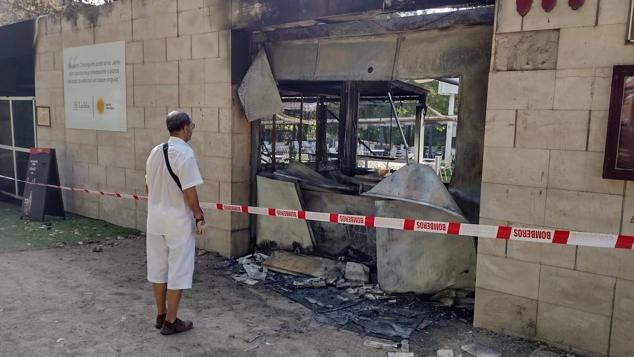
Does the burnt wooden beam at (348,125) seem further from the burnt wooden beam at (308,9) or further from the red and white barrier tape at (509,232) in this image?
the red and white barrier tape at (509,232)

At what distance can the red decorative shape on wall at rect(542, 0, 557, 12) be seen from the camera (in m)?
3.63

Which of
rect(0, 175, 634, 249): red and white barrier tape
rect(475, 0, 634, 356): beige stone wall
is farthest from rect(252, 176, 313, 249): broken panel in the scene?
rect(475, 0, 634, 356): beige stone wall

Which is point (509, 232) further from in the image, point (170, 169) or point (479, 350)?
point (170, 169)

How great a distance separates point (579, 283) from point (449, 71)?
2.22m

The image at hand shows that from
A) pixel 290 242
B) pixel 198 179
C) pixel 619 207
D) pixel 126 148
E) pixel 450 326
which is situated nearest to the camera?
pixel 619 207

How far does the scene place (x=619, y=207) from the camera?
350 centimetres

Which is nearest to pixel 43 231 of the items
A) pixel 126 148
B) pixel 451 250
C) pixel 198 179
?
pixel 126 148

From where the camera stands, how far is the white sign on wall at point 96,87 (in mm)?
7422

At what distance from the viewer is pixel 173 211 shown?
3.83 metres

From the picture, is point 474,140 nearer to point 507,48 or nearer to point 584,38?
point 507,48

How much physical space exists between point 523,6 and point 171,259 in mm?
3462

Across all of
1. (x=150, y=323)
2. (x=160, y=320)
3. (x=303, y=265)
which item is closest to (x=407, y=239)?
(x=303, y=265)

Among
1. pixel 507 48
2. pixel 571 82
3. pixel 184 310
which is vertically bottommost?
pixel 184 310

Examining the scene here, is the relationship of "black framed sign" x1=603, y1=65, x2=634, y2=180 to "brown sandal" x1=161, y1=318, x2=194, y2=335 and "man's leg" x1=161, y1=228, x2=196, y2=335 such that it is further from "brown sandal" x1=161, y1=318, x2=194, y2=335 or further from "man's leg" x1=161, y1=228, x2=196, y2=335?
"brown sandal" x1=161, y1=318, x2=194, y2=335
